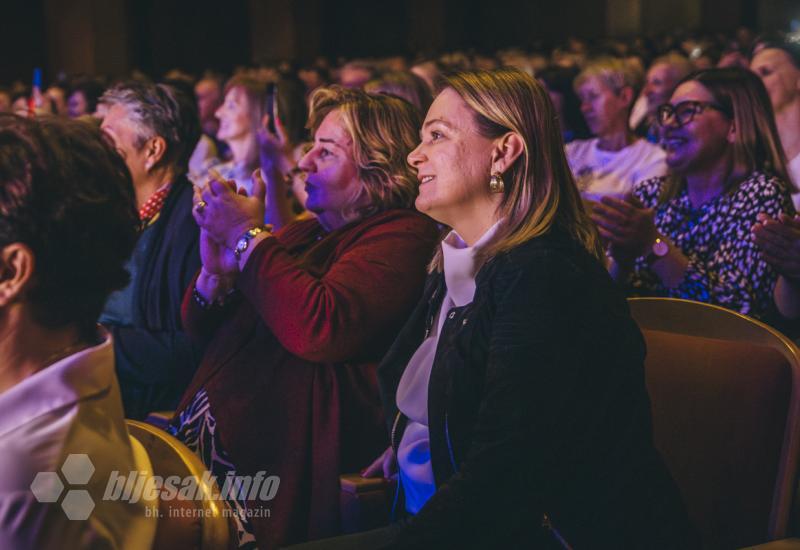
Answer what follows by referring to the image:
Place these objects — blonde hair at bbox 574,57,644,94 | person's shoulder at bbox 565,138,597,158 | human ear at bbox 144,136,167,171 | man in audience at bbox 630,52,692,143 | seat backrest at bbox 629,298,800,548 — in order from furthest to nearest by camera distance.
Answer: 1. man in audience at bbox 630,52,692,143
2. blonde hair at bbox 574,57,644,94
3. person's shoulder at bbox 565,138,597,158
4. human ear at bbox 144,136,167,171
5. seat backrest at bbox 629,298,800,548

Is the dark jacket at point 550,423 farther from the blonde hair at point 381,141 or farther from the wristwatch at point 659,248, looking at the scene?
the wristwatch at point 659,248

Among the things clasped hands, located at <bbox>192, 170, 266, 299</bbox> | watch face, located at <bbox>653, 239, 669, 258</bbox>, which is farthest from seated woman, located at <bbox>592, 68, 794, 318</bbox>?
A: clasped hands, located at <bbox>192, 170, 266, 299</bbox>

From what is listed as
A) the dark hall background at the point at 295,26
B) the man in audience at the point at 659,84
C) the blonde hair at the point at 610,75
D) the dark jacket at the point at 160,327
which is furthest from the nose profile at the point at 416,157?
the dark hall background at the point at 295,26

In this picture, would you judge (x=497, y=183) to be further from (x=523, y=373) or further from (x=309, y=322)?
(x=309, y=322)

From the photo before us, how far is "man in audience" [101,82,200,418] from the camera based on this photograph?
258 centimetres

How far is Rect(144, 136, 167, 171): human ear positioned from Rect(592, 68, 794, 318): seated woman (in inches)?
51.5

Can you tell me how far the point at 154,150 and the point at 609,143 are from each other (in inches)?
95.4

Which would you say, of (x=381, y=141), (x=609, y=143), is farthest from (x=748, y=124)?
(x=609, y=143)

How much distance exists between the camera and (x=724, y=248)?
104 inches

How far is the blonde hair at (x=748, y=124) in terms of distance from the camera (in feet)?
9.00

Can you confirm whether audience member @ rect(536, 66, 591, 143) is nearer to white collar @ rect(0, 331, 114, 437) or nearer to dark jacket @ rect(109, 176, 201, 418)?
dark jacket @ rect(109, 176, 201, 418)

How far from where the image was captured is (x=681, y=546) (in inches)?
59.7

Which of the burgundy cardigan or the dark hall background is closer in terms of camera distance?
the burgundy cardigan

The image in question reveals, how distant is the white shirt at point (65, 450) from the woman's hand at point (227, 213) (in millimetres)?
1012
